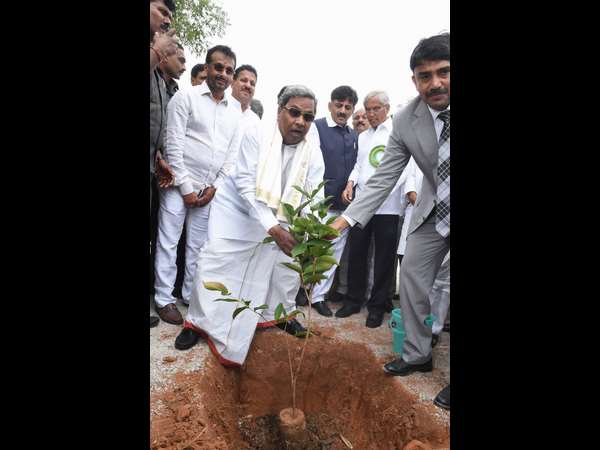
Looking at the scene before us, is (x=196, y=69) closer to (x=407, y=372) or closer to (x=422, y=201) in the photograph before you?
(x=422, y=201)

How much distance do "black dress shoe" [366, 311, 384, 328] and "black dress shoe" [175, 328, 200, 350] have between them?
4.89ft

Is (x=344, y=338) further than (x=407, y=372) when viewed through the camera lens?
Yes

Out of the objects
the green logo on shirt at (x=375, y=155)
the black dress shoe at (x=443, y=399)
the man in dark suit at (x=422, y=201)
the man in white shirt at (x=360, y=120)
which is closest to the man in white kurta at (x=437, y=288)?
the green logo on shirt at (x=375, y=155)

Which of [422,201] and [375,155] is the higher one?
[375,155]

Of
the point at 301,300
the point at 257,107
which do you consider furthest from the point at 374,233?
the point at 257,107

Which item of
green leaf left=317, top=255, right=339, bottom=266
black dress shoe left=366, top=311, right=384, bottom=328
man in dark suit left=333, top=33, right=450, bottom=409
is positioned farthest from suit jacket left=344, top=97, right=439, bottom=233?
black dress shoe left=366, top=311, right=384, bottom=328

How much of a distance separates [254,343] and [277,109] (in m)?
1.83

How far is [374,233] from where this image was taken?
3539 mm

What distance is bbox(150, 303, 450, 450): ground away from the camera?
2086 mm

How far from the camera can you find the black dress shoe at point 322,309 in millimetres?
3504

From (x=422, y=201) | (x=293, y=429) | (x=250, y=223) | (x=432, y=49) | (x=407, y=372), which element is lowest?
(x=293, y=429)

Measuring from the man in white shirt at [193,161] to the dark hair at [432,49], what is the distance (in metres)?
1.73

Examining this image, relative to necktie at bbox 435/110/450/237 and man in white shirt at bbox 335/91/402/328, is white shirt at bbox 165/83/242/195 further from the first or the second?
necktie at bbox 435/110/450/237

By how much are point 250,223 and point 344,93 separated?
177cm
